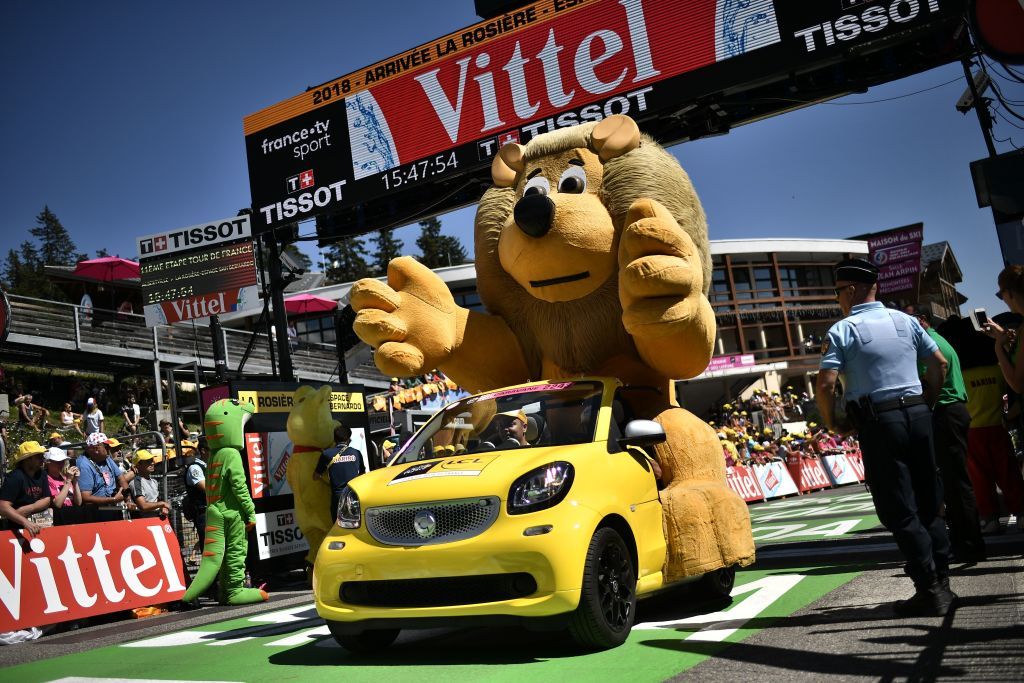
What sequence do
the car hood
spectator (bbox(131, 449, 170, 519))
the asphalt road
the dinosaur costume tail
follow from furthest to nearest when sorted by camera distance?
1. spectator (bbox(131, 449, 170, 519))
2. the dinosaur costume tail
3. the car hood
4. the asphalt road

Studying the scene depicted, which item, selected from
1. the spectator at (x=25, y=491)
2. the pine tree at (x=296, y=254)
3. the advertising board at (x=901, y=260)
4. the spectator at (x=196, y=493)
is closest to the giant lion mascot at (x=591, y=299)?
the spectator at (x=25, y=491)

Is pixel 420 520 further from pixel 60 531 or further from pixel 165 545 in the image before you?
pixel 165 545

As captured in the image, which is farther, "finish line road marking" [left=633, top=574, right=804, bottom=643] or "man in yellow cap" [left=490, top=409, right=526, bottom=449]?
"man in yellow cap" [left=490, top=409, right=526, bottom=449]

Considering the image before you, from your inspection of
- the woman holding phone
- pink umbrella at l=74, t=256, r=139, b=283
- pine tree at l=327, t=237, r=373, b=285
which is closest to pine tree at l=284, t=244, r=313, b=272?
the woman holding phone

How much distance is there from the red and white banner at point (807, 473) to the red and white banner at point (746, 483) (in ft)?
8.98

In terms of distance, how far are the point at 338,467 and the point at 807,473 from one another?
1873 cm

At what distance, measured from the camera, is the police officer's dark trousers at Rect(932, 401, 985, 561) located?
6.47 metres

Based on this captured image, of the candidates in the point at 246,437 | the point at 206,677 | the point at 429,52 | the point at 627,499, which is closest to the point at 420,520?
the point at 627,499

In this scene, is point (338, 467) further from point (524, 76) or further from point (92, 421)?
point (92, 421)

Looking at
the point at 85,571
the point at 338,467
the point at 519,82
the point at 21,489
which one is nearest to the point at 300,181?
the point at 519,82

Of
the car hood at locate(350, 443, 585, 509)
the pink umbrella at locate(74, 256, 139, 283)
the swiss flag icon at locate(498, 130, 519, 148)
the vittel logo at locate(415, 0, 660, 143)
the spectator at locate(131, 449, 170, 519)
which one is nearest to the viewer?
the car hood at locate(350, 443, 585, 509)

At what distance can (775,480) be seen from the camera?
74.2 feet

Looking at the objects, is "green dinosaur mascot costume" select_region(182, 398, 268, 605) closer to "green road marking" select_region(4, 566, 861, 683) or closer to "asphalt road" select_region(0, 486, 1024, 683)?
"asphalt road" select_region(0, 486, 1024, 683)

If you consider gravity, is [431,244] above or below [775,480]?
above
